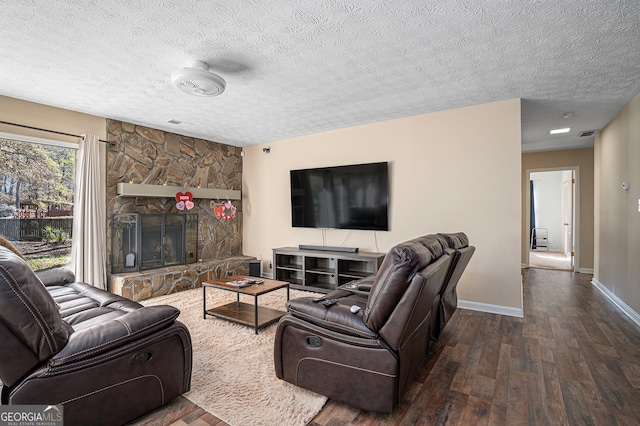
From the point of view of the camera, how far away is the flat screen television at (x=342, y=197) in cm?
453

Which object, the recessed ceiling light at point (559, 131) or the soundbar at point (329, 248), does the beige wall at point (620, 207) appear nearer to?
the recessed ceiling light at point (559, 131)

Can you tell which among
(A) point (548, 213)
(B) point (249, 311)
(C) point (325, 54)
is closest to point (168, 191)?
(B) point (249, 311)

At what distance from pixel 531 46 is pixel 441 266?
74.4 inches

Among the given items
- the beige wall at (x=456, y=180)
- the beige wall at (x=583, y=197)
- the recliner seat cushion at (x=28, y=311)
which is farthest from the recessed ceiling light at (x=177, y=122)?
the beige wall at (x=583, y=197)

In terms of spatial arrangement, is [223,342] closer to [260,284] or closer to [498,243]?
[260,284]

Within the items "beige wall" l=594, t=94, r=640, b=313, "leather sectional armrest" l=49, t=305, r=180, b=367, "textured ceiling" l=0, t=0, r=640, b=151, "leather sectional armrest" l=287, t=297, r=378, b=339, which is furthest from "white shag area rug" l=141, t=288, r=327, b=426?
"beige wall" l=594, t=94, r=640, b=313

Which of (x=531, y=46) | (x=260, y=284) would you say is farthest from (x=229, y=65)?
(x=531, y=46)

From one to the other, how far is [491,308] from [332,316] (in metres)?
2.72

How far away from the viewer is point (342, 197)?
486 centimetres

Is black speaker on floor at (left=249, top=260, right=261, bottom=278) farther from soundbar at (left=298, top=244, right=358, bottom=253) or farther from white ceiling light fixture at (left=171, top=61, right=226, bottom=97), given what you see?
white ceiling light fixture at (left=171, top=61, right=226, bottom=97)

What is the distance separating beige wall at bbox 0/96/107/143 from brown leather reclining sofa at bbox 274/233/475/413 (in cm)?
384

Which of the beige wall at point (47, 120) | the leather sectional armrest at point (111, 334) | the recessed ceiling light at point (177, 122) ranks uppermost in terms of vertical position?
the recessed ceiling light at point (177, 122)

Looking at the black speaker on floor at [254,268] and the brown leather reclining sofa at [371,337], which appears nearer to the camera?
the brown leather reclining sofa at [371,337]

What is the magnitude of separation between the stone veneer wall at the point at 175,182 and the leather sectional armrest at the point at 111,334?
9.12 feet
